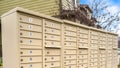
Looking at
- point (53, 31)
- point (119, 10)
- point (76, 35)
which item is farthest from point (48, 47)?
point (119, 10)

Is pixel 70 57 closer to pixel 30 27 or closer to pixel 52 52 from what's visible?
pixel 52 52

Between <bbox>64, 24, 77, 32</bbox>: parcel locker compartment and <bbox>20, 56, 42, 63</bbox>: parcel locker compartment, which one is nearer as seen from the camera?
<bbox>20, 56, 42, 63</bbox>: parcel locker compartment

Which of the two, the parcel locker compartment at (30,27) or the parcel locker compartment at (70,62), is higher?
the parcel locker compartment at (30,27)

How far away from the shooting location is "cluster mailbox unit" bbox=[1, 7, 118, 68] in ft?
7.02

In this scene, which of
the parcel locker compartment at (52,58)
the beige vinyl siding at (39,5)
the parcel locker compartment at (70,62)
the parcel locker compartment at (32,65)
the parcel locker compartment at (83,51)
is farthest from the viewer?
the beige vinyl siding at (39,5)

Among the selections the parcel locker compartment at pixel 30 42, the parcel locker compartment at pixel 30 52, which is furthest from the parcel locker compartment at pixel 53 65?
the parcel locker compartment at pixel 30 42

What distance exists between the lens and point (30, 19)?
229 cm

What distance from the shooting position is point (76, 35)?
11.0 ft

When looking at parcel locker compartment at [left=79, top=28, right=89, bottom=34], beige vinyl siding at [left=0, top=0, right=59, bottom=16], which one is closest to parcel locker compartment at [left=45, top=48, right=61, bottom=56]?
parcel locker compartment at [left=79, top=28, right=89, bottom=34]

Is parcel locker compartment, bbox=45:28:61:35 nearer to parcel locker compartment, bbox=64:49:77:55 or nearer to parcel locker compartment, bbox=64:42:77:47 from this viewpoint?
parcel locker compartment, bbox=64:42:77:47

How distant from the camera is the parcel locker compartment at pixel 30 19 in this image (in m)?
2.16

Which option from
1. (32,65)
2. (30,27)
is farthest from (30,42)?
(32,65)

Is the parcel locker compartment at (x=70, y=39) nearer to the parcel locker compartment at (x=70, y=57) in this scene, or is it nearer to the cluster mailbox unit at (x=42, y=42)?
the cluster mailbox unit at (x=42, y=42)

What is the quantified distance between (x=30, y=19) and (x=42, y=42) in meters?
0.43
